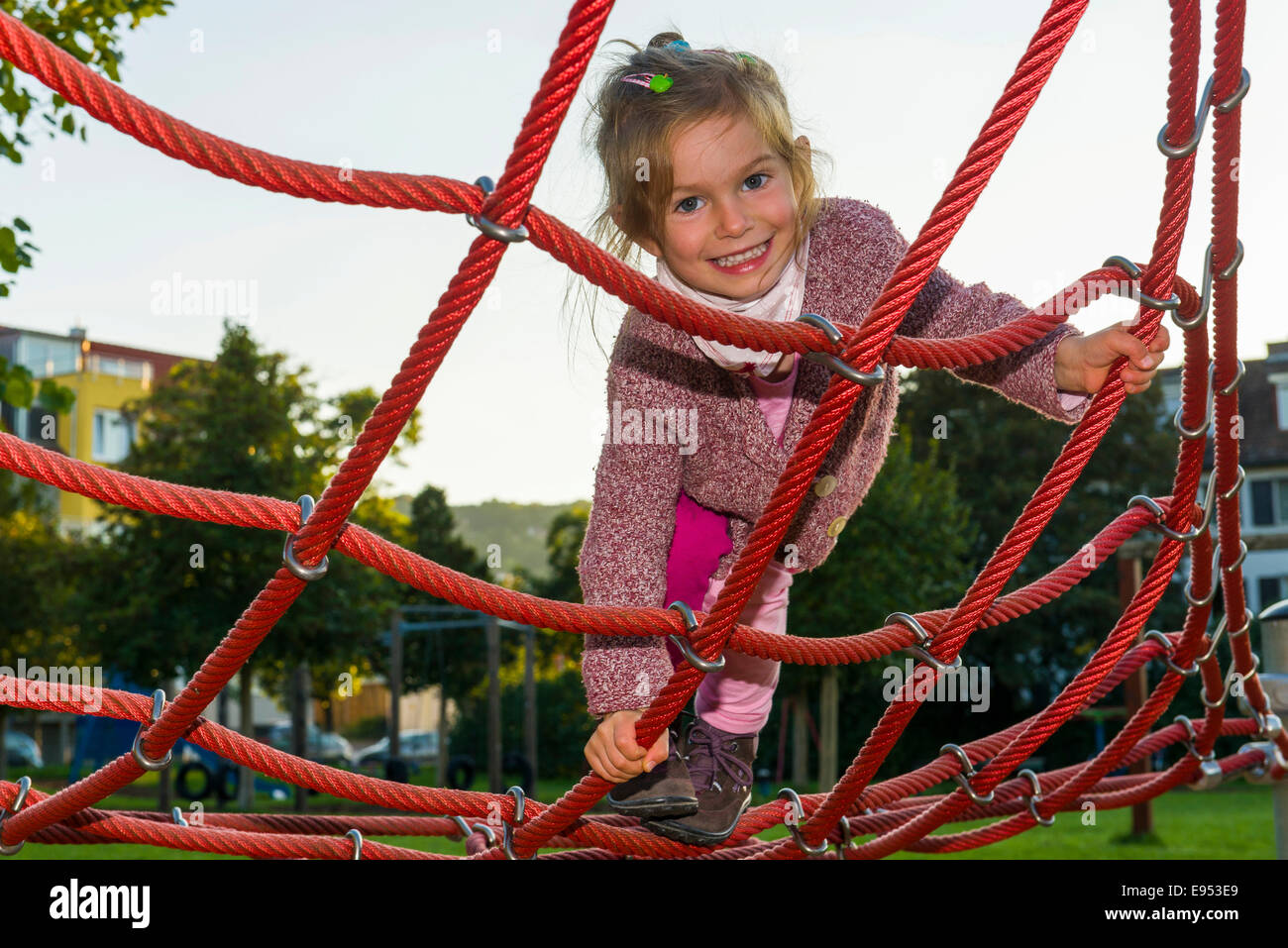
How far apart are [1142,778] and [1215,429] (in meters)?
1.33

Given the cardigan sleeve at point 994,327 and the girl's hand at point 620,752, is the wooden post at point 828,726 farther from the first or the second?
the girl's hand at point 620,752

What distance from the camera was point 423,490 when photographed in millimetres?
27219

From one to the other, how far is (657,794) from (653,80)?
1.14 metres

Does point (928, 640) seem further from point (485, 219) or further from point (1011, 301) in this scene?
point (485, 219)

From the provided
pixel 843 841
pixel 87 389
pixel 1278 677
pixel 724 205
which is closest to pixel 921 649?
pixel 843 841

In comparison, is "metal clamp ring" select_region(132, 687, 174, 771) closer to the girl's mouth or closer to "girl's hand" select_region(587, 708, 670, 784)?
"girl's hand" select_region(587, 708, 670, 784)

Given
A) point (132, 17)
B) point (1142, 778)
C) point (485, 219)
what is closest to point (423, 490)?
point (132, 17)

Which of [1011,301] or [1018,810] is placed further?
[1018,810]

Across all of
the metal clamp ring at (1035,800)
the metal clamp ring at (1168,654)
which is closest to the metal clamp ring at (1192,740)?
the metal clamp ring at (1168,654)

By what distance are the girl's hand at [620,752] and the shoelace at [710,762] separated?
0.37 m

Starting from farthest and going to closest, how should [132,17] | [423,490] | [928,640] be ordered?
[423,490] → [132,17] → [928,640]

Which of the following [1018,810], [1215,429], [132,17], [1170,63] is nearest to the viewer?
[1170,63]

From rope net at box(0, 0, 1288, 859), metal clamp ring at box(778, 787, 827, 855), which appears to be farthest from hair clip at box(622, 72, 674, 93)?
metal clamp ring at box(778, 787, 827, 855)

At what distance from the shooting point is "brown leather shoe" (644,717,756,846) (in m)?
2.09
